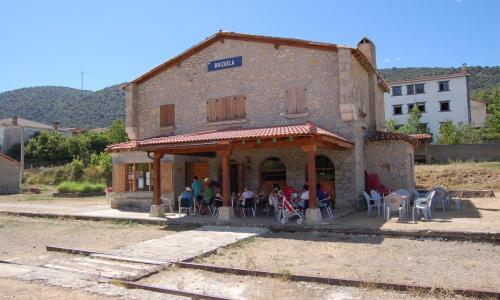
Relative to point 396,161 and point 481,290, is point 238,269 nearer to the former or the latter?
point 481,290

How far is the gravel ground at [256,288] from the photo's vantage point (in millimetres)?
5449

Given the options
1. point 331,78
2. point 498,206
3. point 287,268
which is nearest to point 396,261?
point 287,268

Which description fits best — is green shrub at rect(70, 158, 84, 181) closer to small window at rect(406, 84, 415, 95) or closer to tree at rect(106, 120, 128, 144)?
tree at rect(106, 120, 128, 144)

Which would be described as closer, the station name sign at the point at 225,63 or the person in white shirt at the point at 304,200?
the person in white shirt at the point at 304,200

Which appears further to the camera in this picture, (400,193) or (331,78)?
(331,78)

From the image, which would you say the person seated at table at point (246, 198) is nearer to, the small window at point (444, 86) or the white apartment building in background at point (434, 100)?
the white apartment building in background at point (434, 100)

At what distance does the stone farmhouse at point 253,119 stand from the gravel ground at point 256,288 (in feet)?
17.6

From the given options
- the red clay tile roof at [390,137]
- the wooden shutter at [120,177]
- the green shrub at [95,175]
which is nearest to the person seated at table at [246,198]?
the red clay tile roof at [390,137]

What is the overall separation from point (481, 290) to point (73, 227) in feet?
37.0

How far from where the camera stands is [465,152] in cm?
2897

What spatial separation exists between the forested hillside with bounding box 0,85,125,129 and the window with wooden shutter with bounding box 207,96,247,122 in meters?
66.5

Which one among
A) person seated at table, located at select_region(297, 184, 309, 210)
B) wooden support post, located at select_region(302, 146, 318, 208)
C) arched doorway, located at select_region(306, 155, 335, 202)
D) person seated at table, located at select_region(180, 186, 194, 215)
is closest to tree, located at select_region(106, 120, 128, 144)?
person seated at table, located at select_region(180, 186, 194, 215)

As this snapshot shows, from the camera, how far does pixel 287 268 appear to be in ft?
22.5

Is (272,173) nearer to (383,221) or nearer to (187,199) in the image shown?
(187,199)
